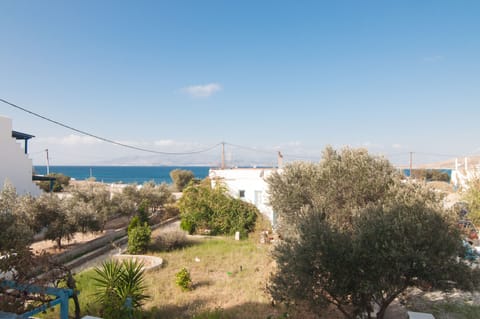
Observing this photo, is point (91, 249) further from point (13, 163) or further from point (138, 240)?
point (13, 163)

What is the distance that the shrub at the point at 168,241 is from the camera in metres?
15.6

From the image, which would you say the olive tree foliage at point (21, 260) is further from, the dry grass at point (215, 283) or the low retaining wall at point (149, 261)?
the low retaining wall at point (149, 261)

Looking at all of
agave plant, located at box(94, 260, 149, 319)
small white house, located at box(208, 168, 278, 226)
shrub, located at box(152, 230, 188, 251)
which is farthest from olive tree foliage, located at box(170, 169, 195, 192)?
agave plant, located at box(94, 260, 149, 319)

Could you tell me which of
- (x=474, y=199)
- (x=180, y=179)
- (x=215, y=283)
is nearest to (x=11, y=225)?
(x=215, y=283)

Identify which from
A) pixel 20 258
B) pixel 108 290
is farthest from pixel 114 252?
pixel 20 258

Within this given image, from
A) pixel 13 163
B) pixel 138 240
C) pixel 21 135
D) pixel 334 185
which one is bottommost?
pixel 138 240

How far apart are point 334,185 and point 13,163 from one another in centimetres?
2105

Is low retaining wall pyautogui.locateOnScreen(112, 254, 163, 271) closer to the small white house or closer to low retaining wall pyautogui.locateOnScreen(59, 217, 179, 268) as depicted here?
low retaining wall pyautogui.locateOnScreen(59, 217, 179, 268)

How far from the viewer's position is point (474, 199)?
630 inches

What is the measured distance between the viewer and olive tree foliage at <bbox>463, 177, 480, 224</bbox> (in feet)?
52.2

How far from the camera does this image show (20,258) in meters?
5.55

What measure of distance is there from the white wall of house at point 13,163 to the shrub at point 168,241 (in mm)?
10457

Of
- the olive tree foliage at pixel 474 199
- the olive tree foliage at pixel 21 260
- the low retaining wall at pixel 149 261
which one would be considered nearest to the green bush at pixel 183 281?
the low retaining wall at pixel 149 261

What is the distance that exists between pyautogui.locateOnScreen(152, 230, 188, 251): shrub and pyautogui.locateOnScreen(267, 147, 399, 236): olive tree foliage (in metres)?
6.14
